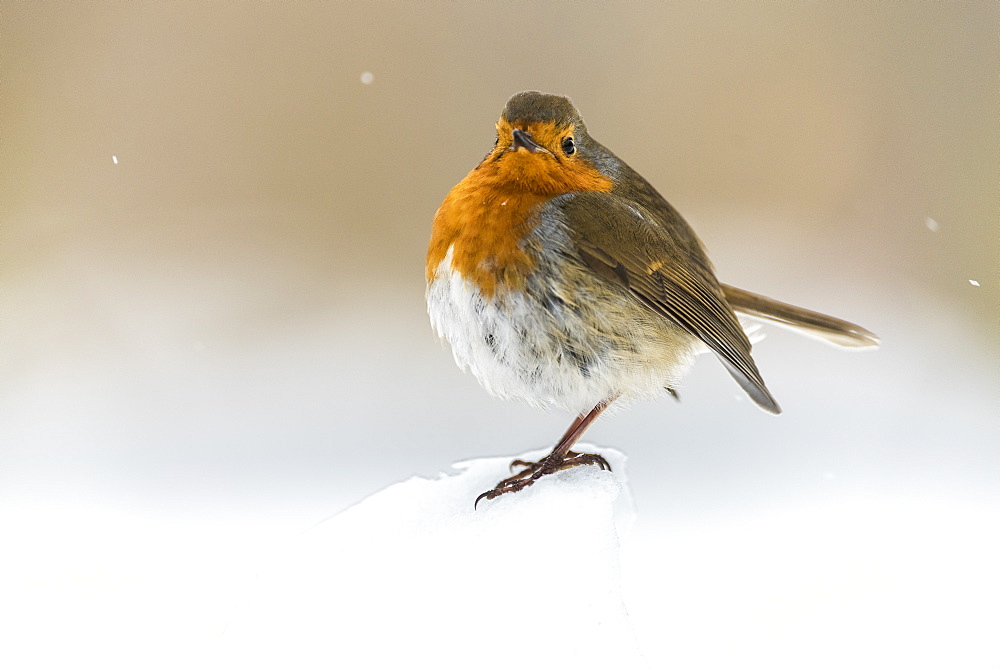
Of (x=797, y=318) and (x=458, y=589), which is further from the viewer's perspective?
(x=797, y=318)

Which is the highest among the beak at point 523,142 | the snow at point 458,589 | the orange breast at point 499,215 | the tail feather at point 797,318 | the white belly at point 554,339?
the beak at point 523,142

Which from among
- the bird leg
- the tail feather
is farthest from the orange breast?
the tail feather

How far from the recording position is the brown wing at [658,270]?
2.03 metres

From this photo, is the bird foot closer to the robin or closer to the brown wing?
the robin

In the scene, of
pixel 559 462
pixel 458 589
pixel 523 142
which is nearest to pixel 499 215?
pixel 523 142

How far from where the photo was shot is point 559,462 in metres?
2.10

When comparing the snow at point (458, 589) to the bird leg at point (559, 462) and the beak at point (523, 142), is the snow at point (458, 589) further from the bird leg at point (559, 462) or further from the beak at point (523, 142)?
the beak at point (523, 142)

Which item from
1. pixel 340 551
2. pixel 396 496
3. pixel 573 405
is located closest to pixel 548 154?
pixel 573 405

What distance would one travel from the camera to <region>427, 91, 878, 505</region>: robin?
1.96 metres

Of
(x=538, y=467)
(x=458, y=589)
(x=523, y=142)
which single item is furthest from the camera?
(x=538, y=467)

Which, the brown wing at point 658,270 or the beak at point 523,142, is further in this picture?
the brown wing at point 658,270

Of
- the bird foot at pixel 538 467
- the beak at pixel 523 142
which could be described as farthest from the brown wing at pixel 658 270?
the bird foot at pixel 538 467

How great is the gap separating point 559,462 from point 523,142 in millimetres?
735

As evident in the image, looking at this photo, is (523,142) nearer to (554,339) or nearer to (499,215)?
(499,215)
